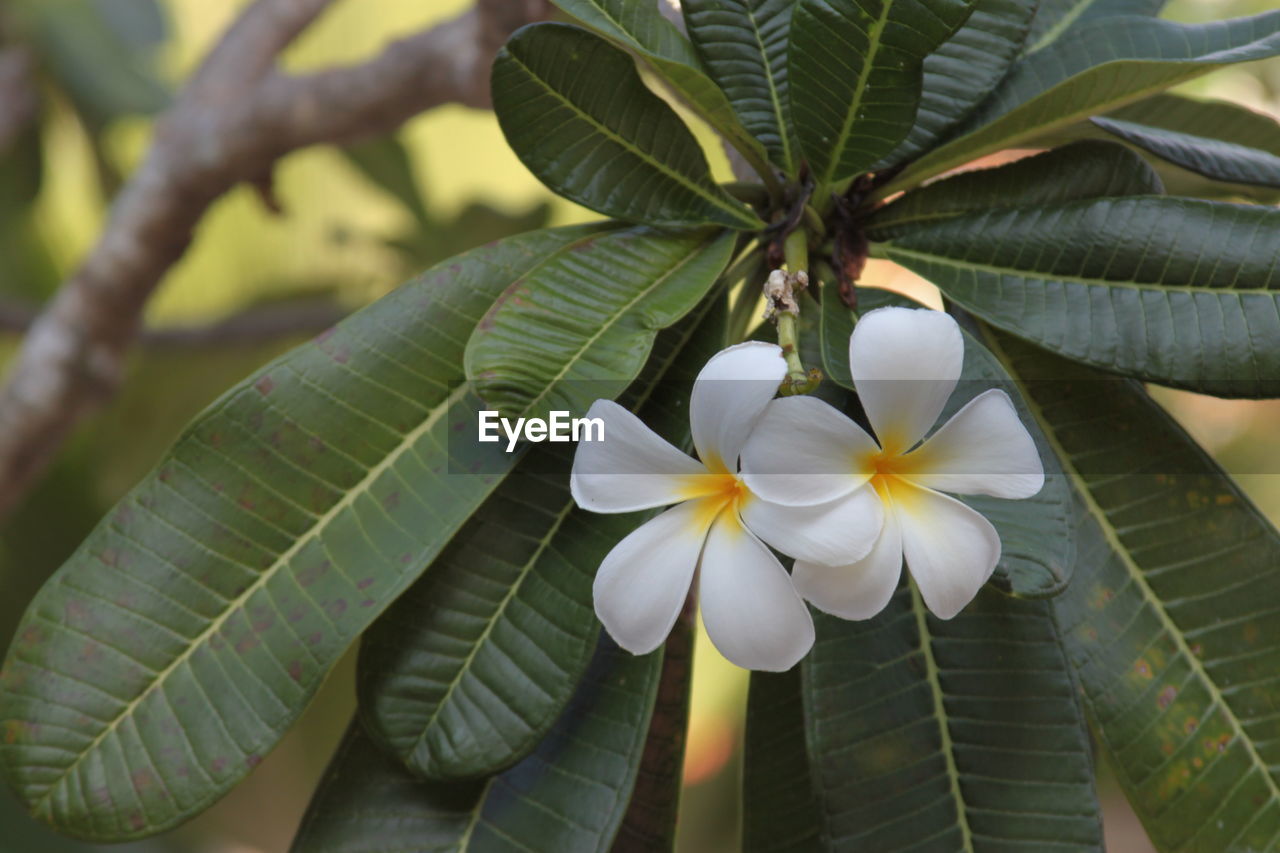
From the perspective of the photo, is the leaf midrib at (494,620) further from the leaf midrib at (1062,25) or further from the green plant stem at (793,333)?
the leaf midrib at (1062,25)

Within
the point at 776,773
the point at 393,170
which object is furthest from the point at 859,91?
the point at 393,170

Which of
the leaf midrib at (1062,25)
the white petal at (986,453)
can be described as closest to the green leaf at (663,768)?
the white petal at (986,453)

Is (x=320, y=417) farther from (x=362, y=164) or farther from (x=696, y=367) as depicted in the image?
(x=362, y=164)

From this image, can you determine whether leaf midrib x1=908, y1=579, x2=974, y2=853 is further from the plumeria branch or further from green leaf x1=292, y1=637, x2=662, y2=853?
the plumeria branch

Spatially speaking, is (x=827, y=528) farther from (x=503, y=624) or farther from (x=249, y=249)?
(x=249, y=249)

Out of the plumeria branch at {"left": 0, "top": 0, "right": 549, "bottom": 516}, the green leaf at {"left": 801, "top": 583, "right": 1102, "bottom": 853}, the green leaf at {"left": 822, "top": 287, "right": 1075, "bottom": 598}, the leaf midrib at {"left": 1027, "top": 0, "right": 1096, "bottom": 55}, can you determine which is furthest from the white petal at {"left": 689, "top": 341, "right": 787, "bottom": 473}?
the plumeria branch at {"left": 0, "top": 0, "right": 549, "bottom": 516}

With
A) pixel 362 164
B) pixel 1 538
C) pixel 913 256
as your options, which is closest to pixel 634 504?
pixel 913 256
